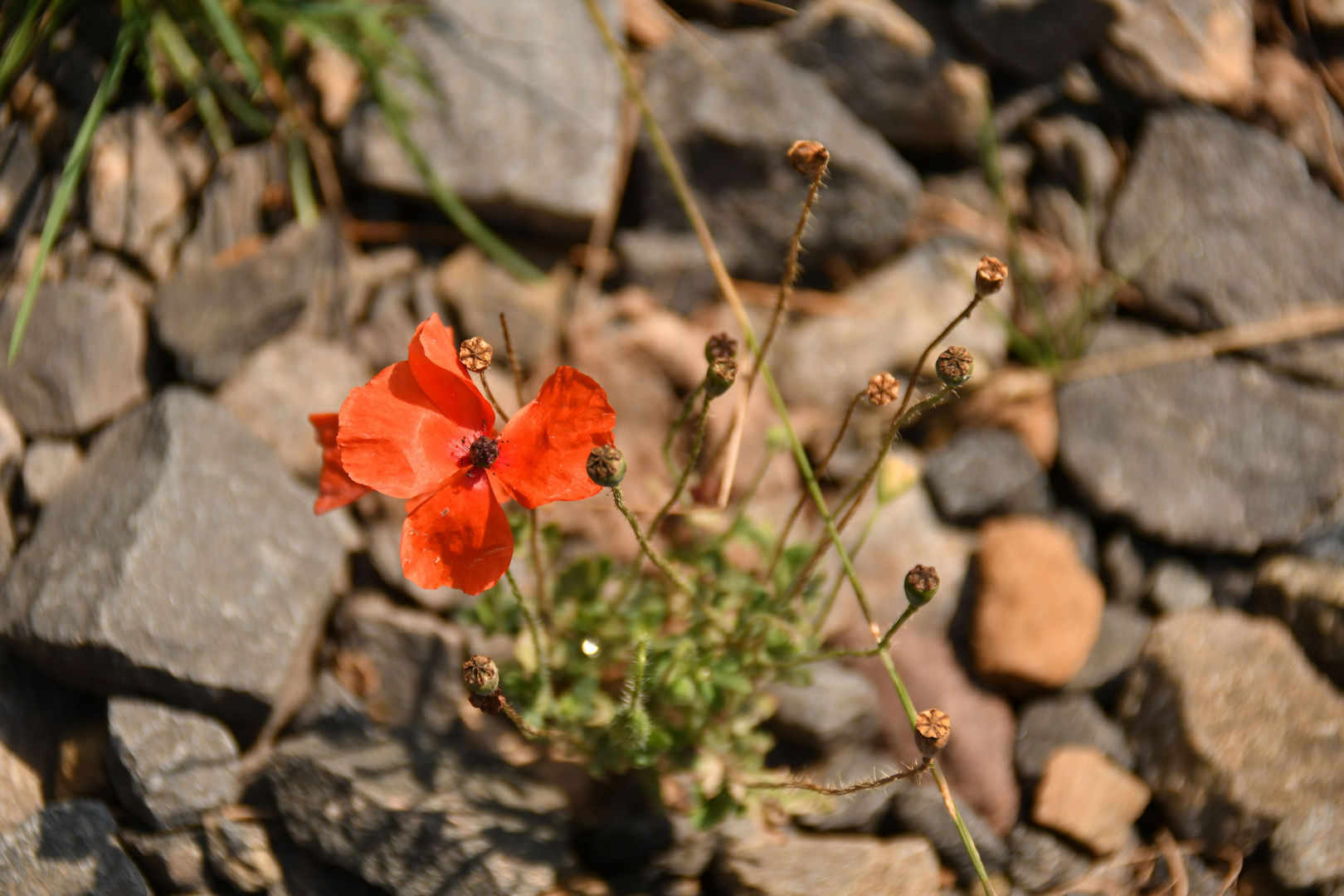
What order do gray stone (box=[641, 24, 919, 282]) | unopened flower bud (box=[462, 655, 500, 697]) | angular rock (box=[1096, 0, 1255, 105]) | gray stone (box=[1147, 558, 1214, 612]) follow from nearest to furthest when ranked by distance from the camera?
unopened flower bud (box=[462, 655, 500, 697]), gray stone (box=[1147, 558, 1214, 612]), gray stone (box=[641, 24, 919, 282]), angular rock (box=[1096, 0, 1255, 105])

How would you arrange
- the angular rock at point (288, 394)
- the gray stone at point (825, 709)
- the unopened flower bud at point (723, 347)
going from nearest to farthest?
the unopened flower bud at point (723, 347), the gray stone at point (825, 709), the angular rock at point (288, 394)

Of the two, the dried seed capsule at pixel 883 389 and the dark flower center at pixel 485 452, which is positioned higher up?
the dried seed capsule at pixel 883 389

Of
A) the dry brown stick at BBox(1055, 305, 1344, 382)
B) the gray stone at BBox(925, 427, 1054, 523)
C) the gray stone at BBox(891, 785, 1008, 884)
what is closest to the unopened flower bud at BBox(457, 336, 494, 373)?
the gray stone at BBox(891, 785, 1008, 884)

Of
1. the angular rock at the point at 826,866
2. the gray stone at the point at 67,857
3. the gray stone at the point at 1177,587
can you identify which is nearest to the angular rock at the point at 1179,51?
the gray stone at the point at 1177,587

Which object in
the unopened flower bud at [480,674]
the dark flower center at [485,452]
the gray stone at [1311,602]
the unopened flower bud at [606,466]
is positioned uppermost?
the unopened flower bud at [606,466]

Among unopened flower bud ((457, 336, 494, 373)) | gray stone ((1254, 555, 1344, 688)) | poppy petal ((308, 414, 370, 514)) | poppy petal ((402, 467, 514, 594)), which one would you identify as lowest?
gray stone ((1254, 555, 1344, 688))

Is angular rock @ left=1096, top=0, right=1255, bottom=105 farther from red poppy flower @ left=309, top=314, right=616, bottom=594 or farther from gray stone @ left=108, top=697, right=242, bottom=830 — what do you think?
gray stone @ left=108, top=697, right=242, bottom=830

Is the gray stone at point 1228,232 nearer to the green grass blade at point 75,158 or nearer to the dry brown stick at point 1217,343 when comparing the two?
the dry brown stick at point 1217,343

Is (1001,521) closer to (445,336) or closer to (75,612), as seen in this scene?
(445,336)
